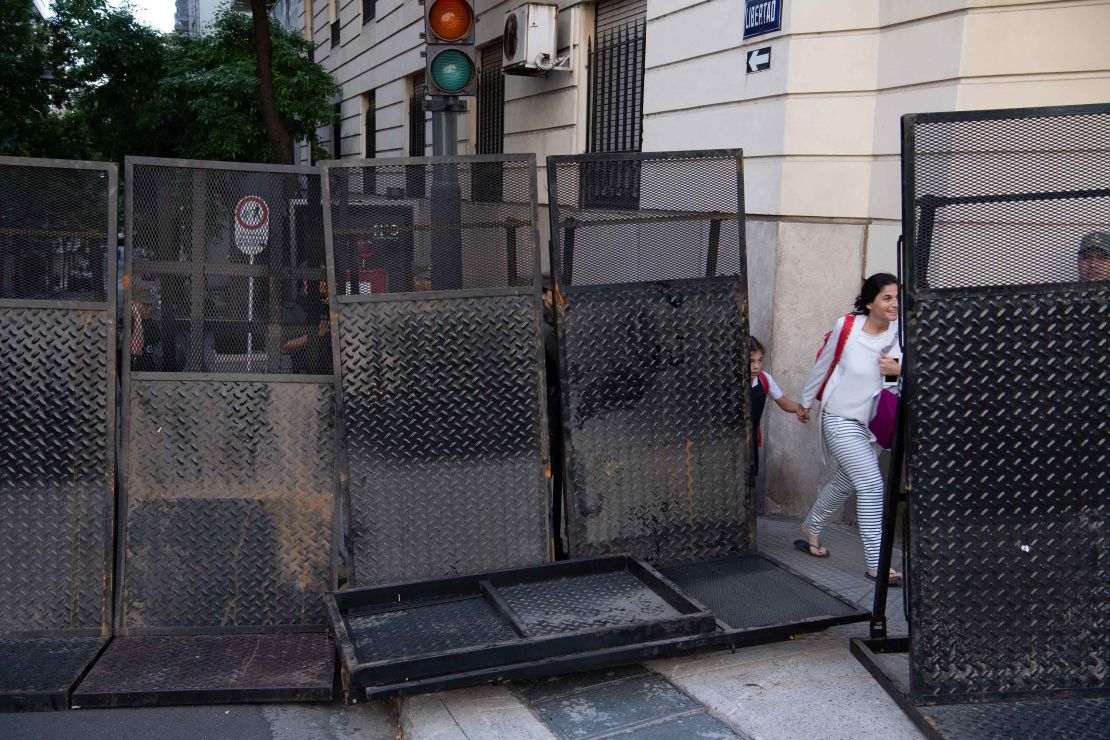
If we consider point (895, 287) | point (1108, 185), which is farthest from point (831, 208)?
point (1108, 185)

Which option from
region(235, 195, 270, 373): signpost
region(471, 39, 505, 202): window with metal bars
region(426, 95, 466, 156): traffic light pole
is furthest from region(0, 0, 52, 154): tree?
region(235, 195, 270, 373): signpost

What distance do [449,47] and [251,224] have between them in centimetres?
273

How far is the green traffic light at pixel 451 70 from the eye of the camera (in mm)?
6961

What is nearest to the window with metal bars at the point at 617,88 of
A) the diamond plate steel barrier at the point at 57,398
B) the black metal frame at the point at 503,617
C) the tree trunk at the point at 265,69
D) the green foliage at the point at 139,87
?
the tree trunk at the point at 265,69

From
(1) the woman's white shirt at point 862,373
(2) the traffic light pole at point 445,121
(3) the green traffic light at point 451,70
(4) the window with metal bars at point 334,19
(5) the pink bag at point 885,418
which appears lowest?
(5) the pink bag at point 885,418

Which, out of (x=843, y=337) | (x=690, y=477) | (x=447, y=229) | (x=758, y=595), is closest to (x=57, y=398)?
(x=447, y=229)

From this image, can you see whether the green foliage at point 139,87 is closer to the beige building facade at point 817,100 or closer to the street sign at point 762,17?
the beige building facade at point 817,100

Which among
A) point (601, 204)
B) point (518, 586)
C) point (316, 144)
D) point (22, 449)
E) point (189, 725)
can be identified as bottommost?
point (189, 725)

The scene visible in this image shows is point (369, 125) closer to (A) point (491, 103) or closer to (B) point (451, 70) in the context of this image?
(A) point (491, 103)

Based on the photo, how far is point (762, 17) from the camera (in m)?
7.09

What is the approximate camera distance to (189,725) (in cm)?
398

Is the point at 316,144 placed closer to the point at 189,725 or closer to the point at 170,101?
the point at 170,101

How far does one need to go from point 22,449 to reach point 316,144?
504 inches

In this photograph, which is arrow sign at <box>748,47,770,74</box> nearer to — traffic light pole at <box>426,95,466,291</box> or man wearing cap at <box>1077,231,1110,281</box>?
traffic light pole at <box>426,95,466,291</box>
